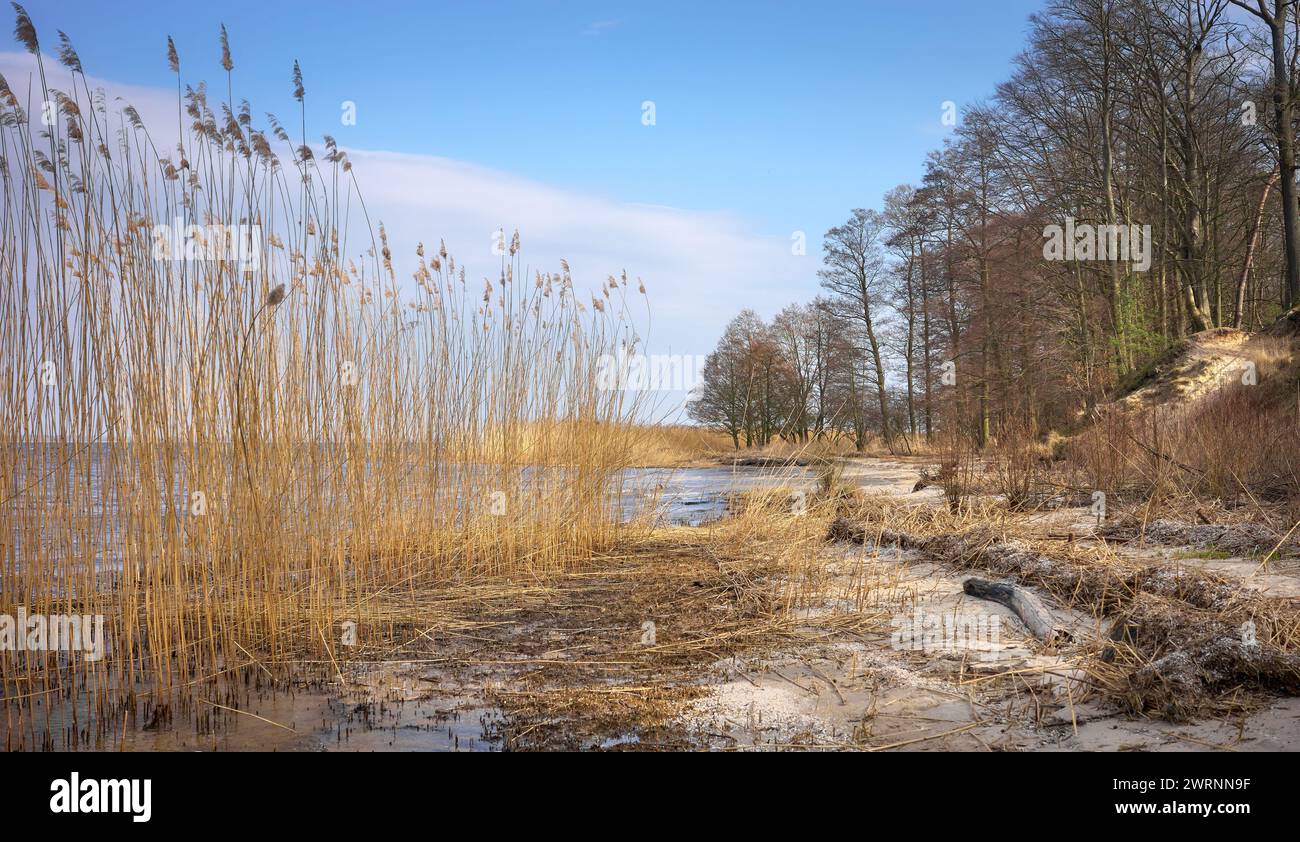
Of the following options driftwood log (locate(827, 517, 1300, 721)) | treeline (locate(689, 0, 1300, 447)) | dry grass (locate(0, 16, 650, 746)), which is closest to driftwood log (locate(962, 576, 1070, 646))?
driftwood log (locate(827, 517, 1300, 721))

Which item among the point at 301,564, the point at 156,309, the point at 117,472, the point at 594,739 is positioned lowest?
the point at 594,739

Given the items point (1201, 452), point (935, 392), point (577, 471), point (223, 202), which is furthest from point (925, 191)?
point (223, 202)

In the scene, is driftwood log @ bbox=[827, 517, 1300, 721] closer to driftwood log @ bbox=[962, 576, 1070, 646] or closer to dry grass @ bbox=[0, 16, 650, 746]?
driftwood log @ bbox=[962, 576, 1070, 646]

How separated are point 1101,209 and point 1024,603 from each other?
14.7 metres

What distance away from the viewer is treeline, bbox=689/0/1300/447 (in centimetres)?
1398

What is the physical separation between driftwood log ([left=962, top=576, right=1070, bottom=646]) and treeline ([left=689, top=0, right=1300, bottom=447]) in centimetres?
750

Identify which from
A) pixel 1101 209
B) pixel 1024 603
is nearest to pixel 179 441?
pixel 1024 603

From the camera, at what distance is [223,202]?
350cm

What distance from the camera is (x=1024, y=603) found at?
383 cm

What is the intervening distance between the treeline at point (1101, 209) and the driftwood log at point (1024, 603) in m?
7.50

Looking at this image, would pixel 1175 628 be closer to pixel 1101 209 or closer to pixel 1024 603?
pixel 1024 603
